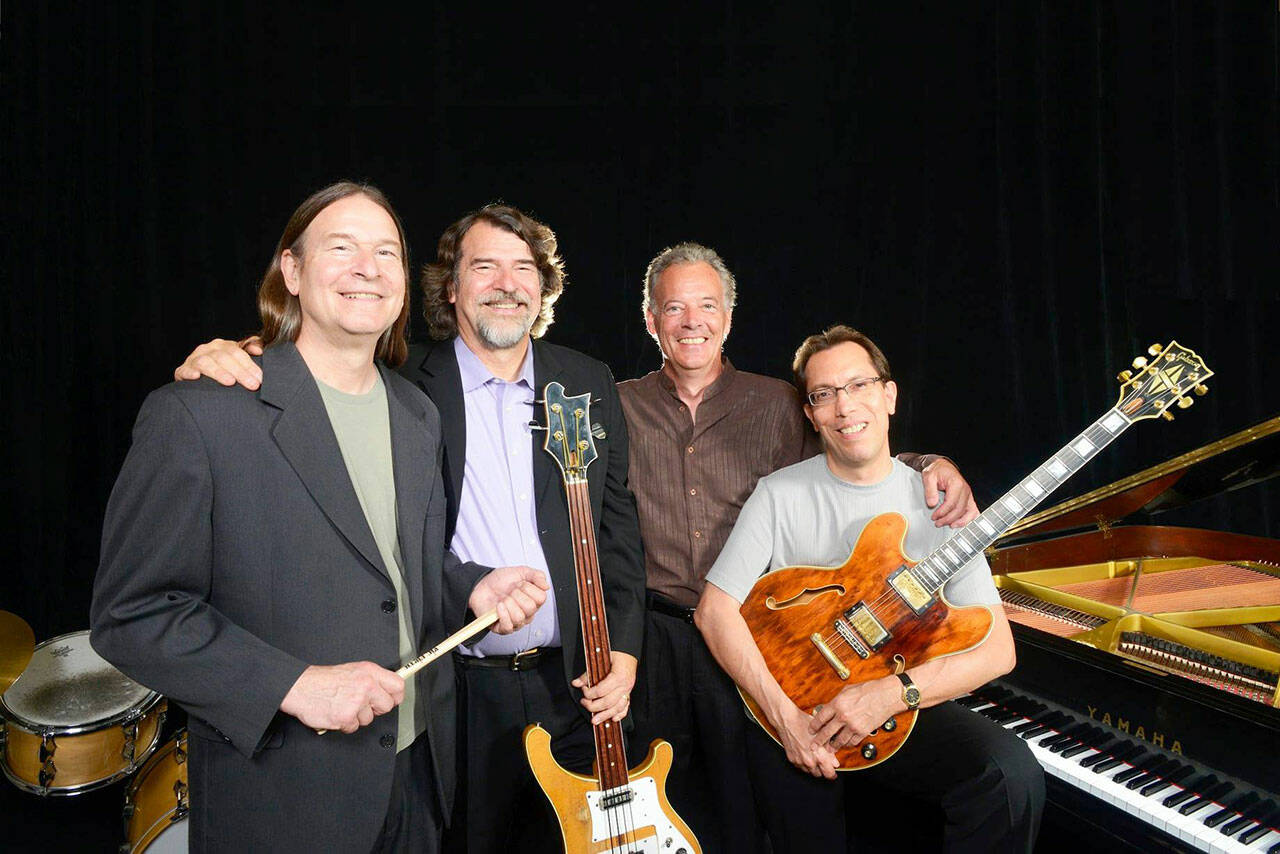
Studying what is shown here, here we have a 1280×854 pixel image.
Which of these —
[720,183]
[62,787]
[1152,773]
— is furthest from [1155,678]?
[62,787]

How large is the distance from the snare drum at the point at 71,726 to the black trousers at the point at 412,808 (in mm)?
1738

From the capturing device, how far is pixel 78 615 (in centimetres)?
432

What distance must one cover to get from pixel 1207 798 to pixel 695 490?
139cm

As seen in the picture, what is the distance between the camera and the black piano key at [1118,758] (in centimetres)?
195

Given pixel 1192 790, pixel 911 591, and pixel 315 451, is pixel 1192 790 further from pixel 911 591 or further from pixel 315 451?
pixel 315 451

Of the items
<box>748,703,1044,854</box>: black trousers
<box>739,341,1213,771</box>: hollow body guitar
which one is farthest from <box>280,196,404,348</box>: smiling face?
<box>748,703,1044,854</box>: black trousers

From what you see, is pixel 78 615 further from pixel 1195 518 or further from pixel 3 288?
pixel 1195 518

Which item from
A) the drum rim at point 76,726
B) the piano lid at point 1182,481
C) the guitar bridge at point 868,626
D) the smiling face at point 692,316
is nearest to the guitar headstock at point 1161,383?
the piano lid at point 1182,481

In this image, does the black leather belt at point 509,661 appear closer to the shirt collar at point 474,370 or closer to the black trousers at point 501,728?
the black trousers at point 501,728

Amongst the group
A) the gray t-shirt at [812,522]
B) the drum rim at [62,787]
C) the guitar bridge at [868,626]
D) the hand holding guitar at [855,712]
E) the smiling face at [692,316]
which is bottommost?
the drum rim at [62,787]

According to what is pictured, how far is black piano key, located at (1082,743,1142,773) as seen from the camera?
195cm

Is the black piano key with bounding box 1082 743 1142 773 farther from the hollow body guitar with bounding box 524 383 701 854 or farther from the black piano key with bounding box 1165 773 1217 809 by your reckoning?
the hollow body guitar with bounding box 524 383 701 854

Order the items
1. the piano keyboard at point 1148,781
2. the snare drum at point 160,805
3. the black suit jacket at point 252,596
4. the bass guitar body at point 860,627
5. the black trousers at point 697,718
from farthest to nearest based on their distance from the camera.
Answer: the snare drum at point 160,805 < the black trousers at point 697,718 < the bass guitar body at point 860,627 < the piano keyboard at point 1148,781 < the black suit jacket at point 252,596

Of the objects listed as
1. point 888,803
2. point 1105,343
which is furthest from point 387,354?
point 1105,343
